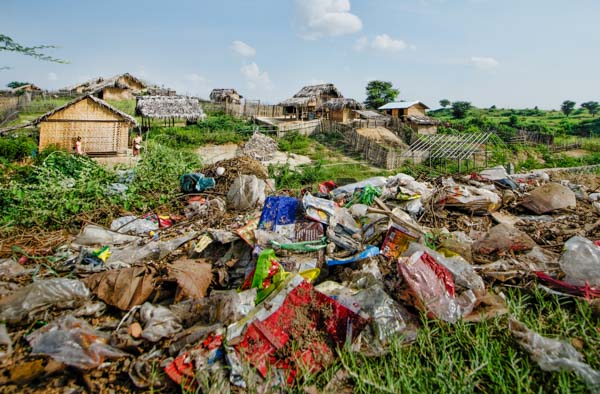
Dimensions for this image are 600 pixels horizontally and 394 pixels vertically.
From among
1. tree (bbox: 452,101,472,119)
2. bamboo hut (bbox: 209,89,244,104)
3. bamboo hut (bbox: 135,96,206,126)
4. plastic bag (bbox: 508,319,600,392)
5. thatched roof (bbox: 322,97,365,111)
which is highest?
tree (bbox: 452,101,472,119)

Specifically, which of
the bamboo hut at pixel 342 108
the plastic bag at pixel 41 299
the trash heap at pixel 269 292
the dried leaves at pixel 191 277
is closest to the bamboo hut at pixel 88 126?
the trash heap at pixel 269 292

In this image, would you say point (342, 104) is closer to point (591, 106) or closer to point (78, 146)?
point (78, 146)

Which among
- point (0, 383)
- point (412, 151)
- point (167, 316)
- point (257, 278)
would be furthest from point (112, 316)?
point (412, 151)

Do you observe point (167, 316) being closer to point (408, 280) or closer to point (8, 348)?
point (8, 348)

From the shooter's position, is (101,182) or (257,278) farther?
(101,182)

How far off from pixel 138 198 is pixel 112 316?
3.16m

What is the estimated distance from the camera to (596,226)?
3863 mm

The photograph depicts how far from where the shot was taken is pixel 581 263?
2.58m

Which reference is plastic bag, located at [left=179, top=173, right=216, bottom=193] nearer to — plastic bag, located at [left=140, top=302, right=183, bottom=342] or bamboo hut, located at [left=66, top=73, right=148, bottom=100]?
plastic bag, located at [left=140, top=302, right=183, bottom=342]

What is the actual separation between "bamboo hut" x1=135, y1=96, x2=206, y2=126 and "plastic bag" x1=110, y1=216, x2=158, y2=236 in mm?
13861

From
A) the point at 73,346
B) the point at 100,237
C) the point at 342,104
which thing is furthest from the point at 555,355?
the point at 342,104

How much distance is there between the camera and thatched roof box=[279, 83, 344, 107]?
79.8 feet

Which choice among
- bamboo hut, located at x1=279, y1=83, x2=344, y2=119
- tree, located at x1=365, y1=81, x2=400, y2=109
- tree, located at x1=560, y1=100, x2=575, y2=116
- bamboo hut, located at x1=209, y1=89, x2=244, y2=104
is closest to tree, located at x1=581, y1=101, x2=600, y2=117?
tree, located at x1=560, y1=100, x2=575, y2=116

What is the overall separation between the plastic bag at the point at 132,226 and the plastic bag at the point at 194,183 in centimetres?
127
